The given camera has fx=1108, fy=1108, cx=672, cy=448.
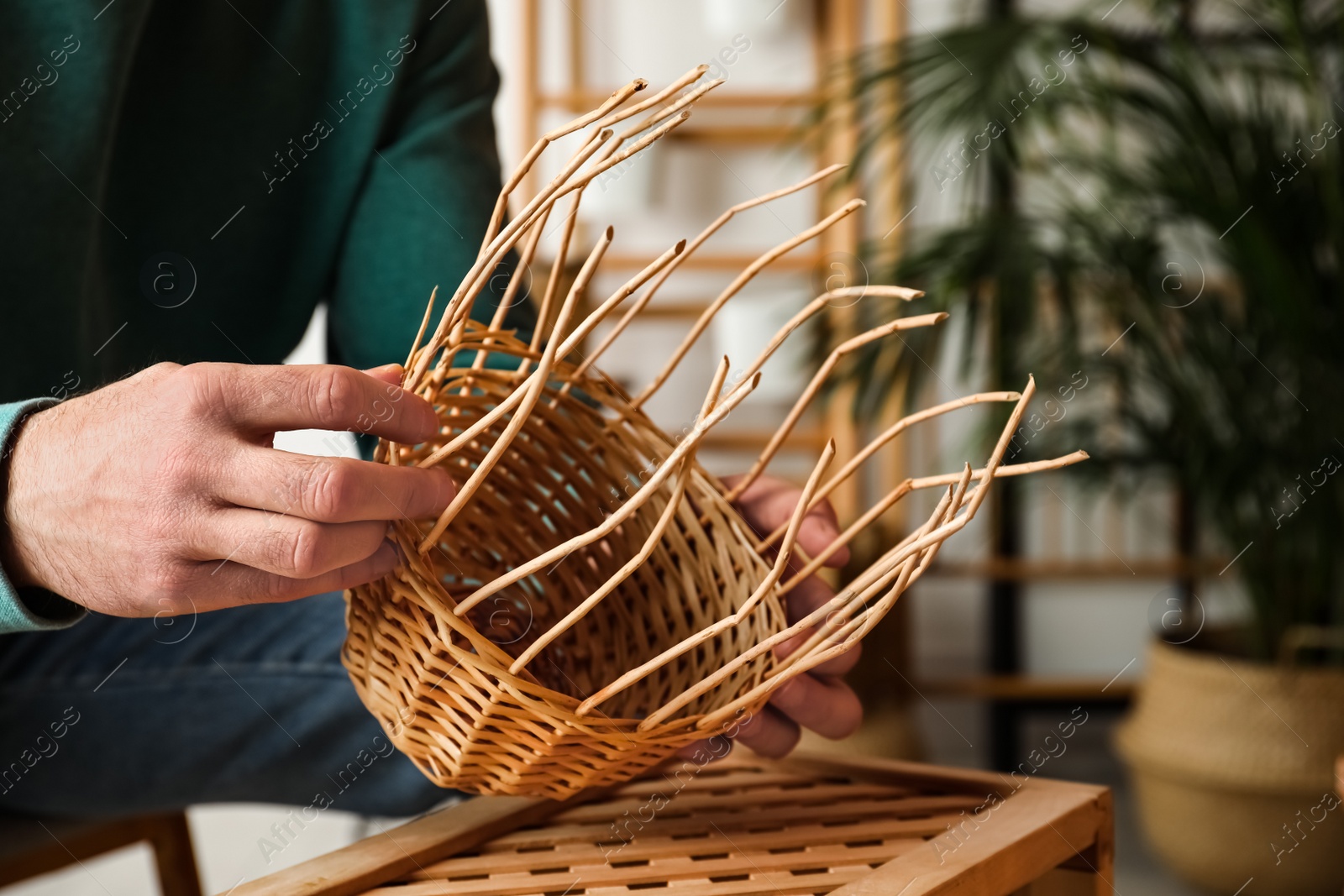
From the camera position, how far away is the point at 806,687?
556 millimetres

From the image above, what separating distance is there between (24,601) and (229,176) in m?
0.48

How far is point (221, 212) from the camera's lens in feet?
2.83

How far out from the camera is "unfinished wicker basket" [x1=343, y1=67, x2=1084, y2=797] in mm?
422

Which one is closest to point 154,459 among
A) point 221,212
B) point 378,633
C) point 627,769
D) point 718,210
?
point 378,633

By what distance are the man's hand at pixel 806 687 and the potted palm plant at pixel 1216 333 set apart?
725 mm

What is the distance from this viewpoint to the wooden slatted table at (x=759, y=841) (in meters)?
0.51

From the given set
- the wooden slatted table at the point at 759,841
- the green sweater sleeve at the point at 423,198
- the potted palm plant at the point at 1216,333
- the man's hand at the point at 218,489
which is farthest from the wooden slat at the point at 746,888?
the potted palm plant at the point at 1216,333

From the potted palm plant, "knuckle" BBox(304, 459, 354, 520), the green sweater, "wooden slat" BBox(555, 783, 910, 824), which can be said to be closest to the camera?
"knuckle" BBox(304, 459, 354, 520)

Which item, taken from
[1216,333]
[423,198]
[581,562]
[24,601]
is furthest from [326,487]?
[1216,333]

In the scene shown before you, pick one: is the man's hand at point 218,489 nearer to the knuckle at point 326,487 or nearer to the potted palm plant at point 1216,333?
the knuckle at point 326,487

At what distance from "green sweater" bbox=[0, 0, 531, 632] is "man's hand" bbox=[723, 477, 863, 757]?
0.26 m

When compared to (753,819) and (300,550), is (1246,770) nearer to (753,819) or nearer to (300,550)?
(753,819)

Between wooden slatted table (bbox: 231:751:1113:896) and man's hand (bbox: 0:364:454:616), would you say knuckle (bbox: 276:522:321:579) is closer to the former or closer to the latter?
man's hand (bbox: 0:364:454:616)

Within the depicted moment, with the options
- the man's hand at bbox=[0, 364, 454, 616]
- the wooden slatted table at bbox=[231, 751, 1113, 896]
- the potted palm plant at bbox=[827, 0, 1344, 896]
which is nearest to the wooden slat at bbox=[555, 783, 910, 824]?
the wooden slatted table at bbox=[231, 751, 1113, 896]
